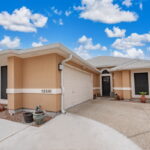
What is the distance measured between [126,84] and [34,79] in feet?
25.1

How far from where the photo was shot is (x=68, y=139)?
2.83 metres

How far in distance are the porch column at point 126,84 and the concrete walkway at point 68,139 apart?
6.64m

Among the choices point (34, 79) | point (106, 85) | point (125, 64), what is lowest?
point (106, 85)

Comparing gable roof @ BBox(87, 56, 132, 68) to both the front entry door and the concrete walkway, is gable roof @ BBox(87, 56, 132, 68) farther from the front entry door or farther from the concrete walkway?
the concrete walkway

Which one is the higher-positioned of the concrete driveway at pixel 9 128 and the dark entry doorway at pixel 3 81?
the dark entry doorway at pixel 3 81

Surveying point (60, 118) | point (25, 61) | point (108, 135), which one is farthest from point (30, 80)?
point (108, 135)

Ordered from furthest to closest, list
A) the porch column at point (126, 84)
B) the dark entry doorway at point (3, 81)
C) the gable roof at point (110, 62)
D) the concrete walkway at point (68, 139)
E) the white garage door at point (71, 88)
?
the gable roof at point (110, 62)
the porch column at point (126, 84)
the dark entry doorway at point (3, 81)
the white garage door at point (71, 88)
the concrete walkway at point (68, 139)

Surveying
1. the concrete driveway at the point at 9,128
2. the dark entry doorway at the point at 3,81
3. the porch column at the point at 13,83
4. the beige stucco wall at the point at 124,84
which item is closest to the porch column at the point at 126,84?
the beige stucco wall at the point at 124,84

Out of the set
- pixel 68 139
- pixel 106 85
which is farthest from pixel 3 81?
pixel 106 85

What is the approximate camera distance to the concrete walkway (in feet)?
8.19

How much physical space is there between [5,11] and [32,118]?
22.7ft

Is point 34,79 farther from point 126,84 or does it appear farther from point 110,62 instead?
point 110,62

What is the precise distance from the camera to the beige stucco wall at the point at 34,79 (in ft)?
16.0

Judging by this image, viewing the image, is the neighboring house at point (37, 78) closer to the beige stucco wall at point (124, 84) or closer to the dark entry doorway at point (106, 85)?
the beige stucco wall at point (124, 84)
